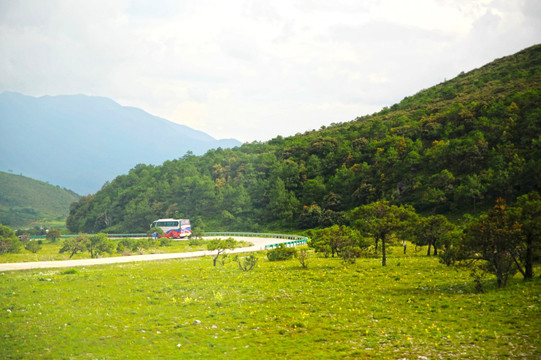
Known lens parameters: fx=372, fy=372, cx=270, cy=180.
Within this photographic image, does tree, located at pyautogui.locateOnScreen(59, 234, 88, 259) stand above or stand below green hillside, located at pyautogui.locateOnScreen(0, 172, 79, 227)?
below

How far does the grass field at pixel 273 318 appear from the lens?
13172mm

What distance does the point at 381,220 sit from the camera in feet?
99.6

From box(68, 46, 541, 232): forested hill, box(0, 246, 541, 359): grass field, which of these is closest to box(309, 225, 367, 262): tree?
box(0, 246, 541, 359): grass field

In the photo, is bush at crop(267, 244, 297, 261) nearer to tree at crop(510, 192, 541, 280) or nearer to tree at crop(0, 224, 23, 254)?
tree at crop(510, 192, 541, 280)

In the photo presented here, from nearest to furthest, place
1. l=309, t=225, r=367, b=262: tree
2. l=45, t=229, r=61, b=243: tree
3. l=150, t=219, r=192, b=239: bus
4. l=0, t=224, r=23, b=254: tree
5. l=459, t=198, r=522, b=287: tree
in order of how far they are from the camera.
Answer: l=459, t=198, r=522, b=287: tree
l=309, t=225, r=367, b=262: tree
l=0, t=224, r=23, b=254: tree
l=150, t=219, r=192, b=239: bus
l=45, t=229, r=61, b=243: tree

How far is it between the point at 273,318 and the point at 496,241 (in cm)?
1239

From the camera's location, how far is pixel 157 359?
41.0ft

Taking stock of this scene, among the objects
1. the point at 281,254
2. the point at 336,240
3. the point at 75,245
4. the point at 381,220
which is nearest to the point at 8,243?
the point at 75,245

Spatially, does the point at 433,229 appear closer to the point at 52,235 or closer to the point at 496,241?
the point at 496,241

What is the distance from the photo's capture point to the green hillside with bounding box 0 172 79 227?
139 meters

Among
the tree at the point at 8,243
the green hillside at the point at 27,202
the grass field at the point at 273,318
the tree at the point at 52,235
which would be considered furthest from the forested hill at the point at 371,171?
the tree at the point at 8,243

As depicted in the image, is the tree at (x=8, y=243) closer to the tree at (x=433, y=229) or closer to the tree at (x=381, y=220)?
the tree at (x=381, y=220)

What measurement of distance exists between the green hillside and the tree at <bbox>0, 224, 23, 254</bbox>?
3265 inches

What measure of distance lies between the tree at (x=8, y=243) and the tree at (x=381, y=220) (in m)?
46.9
